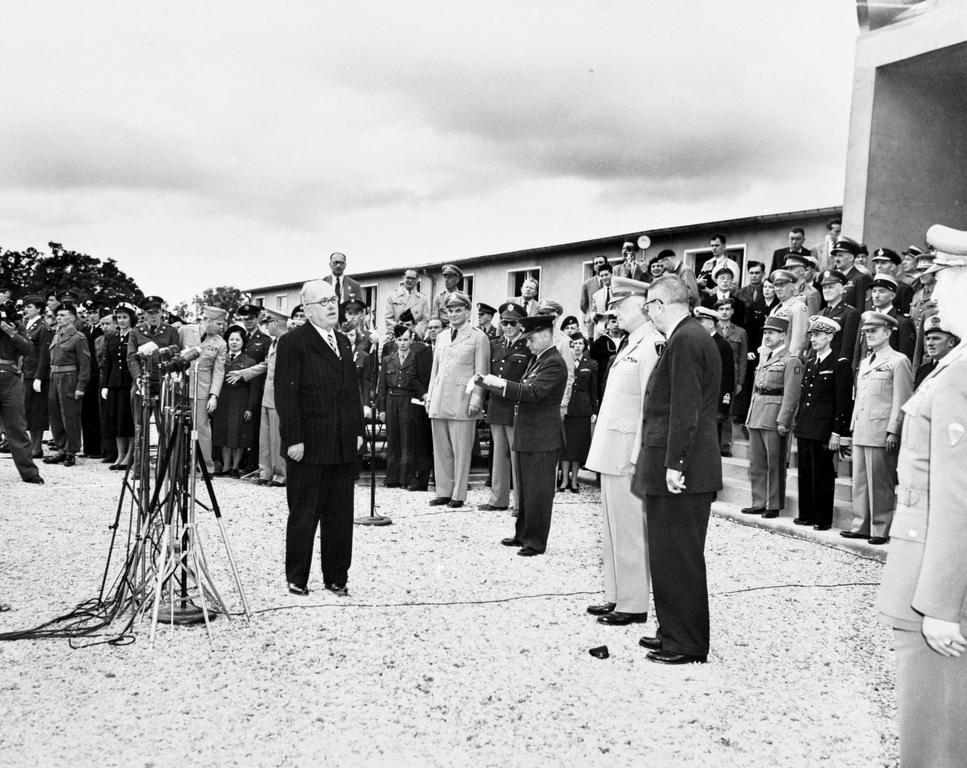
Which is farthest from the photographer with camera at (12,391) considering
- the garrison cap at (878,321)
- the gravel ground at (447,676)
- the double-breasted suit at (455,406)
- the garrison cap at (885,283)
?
the garrison cap at (885,283)

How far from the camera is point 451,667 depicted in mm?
4543

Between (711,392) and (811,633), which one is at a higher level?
(711,392)

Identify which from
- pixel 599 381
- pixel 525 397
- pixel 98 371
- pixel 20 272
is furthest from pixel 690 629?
pixel 20 272

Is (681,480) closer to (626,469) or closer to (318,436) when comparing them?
(626,469)

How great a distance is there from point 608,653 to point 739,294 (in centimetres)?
812

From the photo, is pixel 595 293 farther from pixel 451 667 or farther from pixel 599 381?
pixel 451 667

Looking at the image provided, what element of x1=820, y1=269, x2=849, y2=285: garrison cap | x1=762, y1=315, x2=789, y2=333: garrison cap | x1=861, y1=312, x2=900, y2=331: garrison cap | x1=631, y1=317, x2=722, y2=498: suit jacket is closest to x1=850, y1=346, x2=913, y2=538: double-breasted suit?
x1=861, y1=312, x2=900, y2=331: garrison cap

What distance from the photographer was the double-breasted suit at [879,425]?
7590 mm

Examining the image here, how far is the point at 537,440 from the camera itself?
7344 millimetres

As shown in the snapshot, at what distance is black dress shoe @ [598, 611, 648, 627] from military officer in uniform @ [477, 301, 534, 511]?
10.9ft

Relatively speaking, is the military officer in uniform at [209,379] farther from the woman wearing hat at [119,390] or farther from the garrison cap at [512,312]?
the garrison cap at [512,312]

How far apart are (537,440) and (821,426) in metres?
2.70

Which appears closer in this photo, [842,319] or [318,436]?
[318,436]

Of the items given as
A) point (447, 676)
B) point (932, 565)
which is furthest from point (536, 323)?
point (932, 565)
